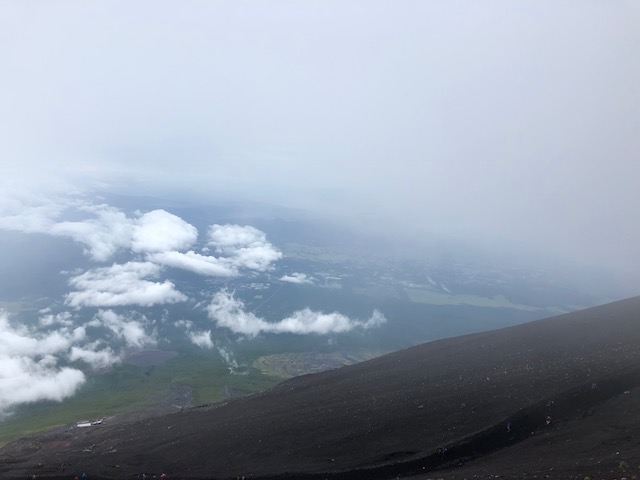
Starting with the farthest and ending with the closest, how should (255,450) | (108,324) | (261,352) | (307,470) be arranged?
(108,324) → (261,352) → (255,450) → (307,470)

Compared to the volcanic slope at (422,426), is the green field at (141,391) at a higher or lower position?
higher

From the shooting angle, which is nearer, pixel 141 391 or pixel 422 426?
pixel 422 426

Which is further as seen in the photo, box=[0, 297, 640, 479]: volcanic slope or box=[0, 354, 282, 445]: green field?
box=[0, 354, 282, 445]: green field

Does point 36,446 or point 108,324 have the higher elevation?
point 108,324

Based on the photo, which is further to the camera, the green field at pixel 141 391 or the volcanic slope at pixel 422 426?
the green field at pixel 141 391

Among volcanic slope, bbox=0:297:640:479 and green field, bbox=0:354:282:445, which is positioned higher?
green field, bbox=0:354:282:445

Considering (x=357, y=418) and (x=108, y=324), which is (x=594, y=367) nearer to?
(x=357, y=418)

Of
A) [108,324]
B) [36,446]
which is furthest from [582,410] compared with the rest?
[108,324]

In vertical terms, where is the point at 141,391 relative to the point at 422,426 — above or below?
above
